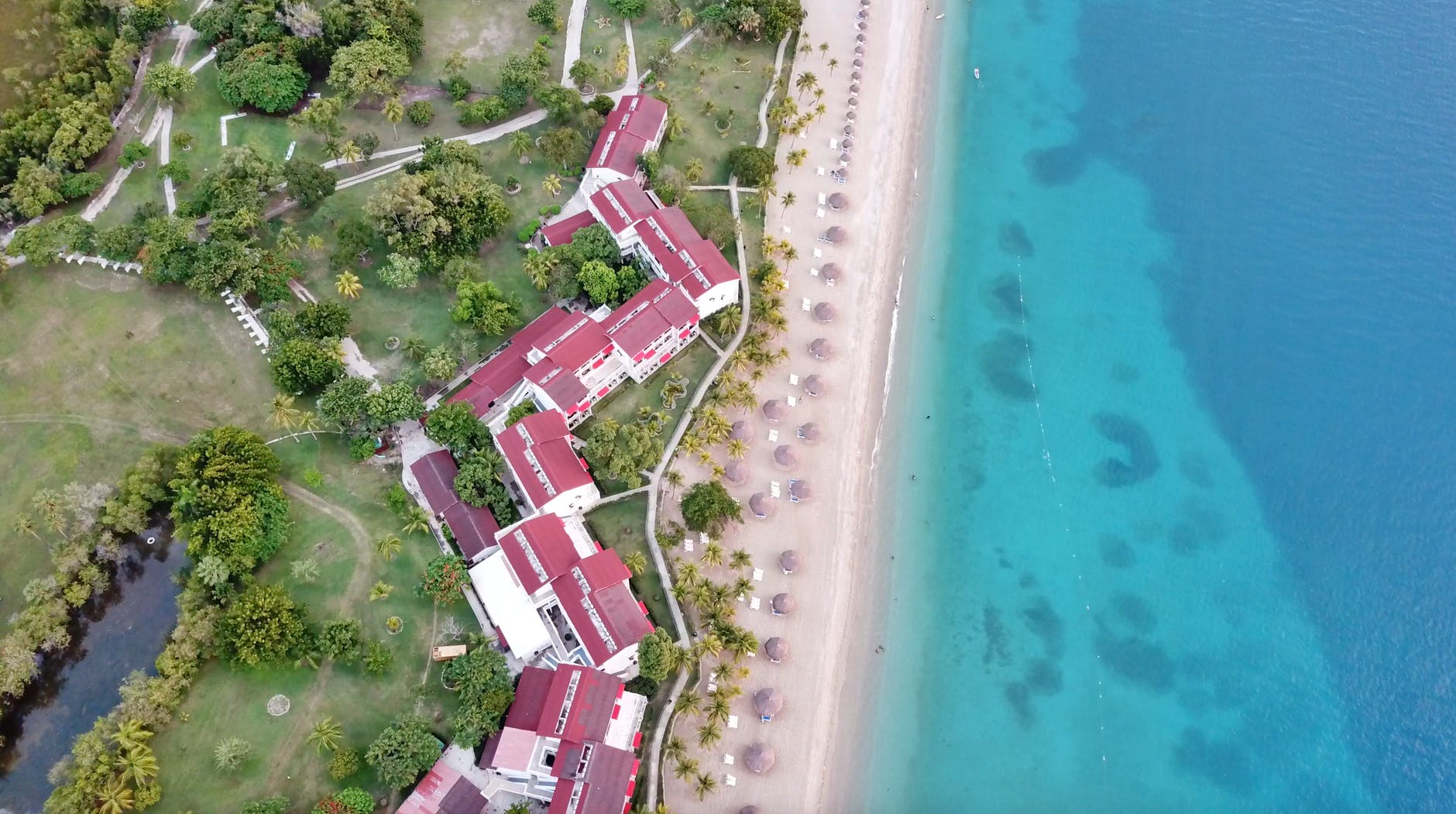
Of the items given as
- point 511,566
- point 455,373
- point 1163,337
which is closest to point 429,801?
point 511,566

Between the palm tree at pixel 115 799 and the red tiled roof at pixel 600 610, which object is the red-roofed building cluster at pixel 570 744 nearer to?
the red tiled roof at pixel 600 610

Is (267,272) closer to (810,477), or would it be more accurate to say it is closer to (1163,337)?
(810,477)

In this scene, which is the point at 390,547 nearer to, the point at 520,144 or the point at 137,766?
the point at 137,766

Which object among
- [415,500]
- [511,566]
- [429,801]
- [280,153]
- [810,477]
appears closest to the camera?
[429,801]

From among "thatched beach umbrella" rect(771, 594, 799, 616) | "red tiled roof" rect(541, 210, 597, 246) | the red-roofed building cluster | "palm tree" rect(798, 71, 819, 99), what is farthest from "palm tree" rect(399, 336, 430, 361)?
"palm tree" rect(798, 71, 819, 99)

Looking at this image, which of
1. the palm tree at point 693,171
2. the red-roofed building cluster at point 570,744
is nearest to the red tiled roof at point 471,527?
the red-roofed building cluster at point 570,744
